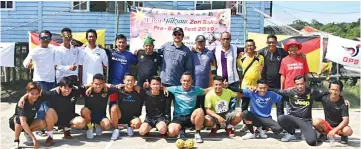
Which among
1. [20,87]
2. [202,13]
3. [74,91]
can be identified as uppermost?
[202,13]

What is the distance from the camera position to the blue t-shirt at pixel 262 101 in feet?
21.1

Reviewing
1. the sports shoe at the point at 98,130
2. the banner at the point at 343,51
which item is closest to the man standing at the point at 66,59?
the sports shoe at the point at 98,130

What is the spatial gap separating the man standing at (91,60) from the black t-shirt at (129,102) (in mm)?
612

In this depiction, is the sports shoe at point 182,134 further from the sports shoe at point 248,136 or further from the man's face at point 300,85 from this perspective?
the man's face at point 300,85

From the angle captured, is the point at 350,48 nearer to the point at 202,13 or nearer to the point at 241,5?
the point at 202,13

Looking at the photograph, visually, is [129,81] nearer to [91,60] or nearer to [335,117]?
[91,60]

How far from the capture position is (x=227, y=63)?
656 centimetres

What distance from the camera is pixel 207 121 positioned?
629 cm

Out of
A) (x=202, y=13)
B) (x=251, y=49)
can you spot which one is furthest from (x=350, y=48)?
(x=251, y=49)

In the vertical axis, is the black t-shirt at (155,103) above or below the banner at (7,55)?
below

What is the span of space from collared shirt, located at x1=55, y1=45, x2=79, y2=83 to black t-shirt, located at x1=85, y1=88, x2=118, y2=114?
614 mm

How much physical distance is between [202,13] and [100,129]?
6.13m

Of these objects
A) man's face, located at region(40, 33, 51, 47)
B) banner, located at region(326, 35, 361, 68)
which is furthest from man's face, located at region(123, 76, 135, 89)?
banner, located at region(326, 35, 361, 68)

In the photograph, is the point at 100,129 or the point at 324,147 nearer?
the point at 324,147
